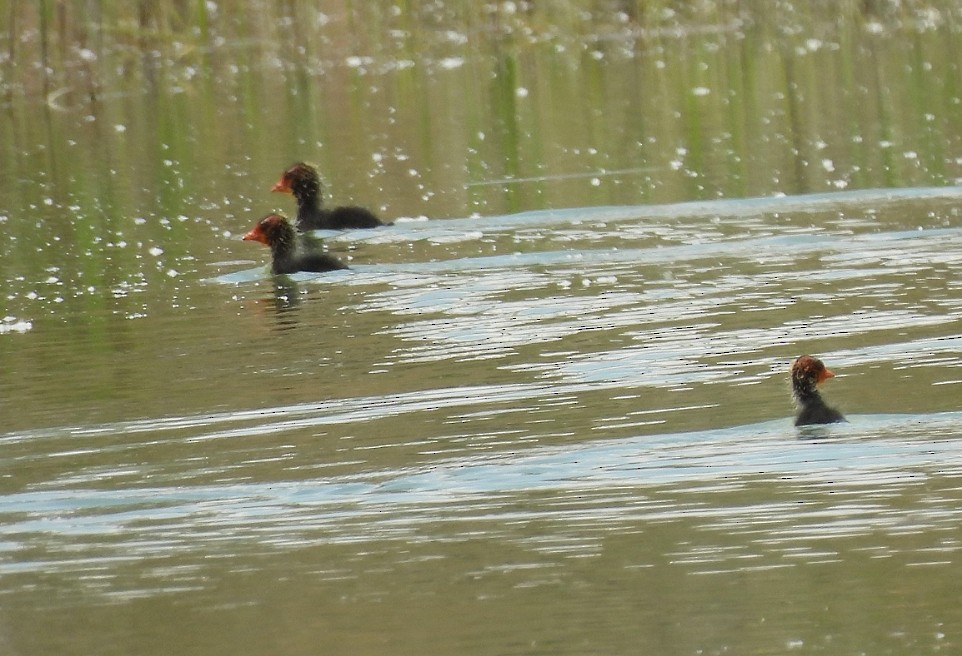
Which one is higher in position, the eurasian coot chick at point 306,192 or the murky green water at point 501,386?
the eurasian coot chick at point 306,192

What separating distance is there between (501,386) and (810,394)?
1662 mm

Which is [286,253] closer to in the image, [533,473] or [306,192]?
[306,192]

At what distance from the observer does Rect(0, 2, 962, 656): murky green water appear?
20.5 ft

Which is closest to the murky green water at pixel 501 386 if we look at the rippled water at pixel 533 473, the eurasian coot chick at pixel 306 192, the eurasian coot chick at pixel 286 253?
the rippled water at pixel 533 473

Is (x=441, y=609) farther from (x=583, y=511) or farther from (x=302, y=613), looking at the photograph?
(x=583, y=511)

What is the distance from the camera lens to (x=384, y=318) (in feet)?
39.2

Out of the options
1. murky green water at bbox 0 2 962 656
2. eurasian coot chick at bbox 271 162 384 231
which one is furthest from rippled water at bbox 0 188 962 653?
eurasian coot chick at bbox 271 162 384 231

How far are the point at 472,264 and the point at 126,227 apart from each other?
391 centimetres

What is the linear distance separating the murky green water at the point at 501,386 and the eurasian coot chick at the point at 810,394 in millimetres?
76

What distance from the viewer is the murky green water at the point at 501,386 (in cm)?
625

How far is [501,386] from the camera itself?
966 centimetres

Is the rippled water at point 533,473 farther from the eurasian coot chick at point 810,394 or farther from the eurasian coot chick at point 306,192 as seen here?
the eurasian coot chick at point 306,192

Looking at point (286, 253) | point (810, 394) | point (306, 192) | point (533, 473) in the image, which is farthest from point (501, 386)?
point (306, 192)

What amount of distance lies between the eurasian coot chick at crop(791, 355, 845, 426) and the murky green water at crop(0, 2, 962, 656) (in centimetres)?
8
